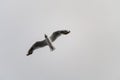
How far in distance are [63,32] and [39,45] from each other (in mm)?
1796

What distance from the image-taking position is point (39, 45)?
15703 mm

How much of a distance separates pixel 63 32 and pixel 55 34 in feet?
1.71

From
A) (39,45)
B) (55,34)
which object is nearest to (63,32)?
(55,34)

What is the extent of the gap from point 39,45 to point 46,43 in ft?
3.24

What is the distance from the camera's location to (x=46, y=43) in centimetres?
1486

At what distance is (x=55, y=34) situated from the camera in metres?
15.3

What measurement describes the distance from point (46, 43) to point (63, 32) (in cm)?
130

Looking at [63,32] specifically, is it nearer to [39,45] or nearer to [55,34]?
[55,34]

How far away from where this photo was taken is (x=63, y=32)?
1526 centimetres
